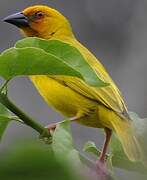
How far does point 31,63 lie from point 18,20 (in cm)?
309

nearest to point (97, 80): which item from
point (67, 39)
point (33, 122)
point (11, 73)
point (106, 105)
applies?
point (11, 73)

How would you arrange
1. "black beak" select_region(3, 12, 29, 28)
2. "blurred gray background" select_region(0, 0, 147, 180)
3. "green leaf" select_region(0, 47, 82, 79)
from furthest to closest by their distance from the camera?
"blurred gray background" select_region(0, 0, 147, 180), "black beak" select_region(3, 12, 29, 28), "green leaf" select_region(0, 47, 82, 79)

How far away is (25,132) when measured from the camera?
1.72 ft

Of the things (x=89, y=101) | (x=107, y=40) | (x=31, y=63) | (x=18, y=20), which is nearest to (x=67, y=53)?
(x=31, y=63)

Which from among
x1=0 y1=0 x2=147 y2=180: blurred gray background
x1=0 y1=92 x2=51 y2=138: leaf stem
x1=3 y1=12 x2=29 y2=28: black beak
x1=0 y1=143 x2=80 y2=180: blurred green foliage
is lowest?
x1=0 y1=0 x2=147 y2=180: blurred gray background

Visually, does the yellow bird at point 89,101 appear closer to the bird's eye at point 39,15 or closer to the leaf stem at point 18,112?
the bird's eye at point 39,15

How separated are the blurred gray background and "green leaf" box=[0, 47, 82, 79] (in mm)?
4538

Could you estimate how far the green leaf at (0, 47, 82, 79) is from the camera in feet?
3.40

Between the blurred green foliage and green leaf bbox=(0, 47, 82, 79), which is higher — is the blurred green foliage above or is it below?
above

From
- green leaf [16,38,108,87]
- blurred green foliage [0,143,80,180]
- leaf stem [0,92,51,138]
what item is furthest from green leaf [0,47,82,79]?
blurred green foliage [0,143,80,180]

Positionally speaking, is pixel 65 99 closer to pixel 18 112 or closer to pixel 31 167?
pixel 18 112

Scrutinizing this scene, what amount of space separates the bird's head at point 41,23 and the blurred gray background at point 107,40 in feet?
4.89

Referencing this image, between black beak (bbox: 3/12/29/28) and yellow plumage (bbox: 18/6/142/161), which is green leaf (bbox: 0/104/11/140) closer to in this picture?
yellow plumage (bbox: 18/6/142/161)

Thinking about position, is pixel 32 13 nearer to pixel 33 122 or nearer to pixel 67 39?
pixel 67 39
